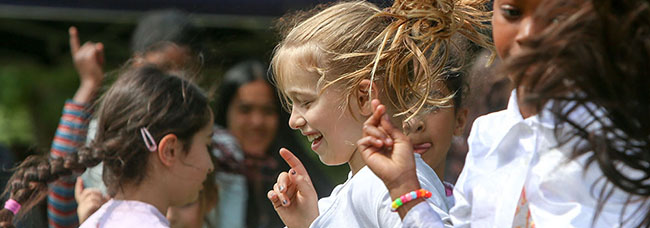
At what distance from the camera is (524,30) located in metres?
1.30

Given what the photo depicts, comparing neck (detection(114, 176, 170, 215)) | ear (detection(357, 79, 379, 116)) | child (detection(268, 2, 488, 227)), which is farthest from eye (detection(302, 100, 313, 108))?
neck (detection(114, 176, 170, 215))

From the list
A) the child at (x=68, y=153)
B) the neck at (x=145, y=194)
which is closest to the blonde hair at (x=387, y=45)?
the neck at (x=145, y=194)

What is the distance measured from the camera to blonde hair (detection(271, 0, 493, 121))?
1.81 m

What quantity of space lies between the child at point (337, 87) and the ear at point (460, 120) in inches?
13.3

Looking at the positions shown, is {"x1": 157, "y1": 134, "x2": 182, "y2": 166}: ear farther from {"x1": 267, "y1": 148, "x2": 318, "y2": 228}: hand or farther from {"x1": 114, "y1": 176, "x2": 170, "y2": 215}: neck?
{"x1": 267, "y1": 148, "x2": 318, "y2": 228}: hand

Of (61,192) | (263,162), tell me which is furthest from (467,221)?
(263,162)

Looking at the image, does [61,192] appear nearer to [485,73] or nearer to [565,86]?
[485,73]

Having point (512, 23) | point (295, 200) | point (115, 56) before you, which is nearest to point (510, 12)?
point (512, 23)

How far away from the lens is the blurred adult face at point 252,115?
13.2ft

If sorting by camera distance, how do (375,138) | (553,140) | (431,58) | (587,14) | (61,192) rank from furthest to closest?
(61,192) < (431,58) < (375,138) < (553,140) < (587,14)

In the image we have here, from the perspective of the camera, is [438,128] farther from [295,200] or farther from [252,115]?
[252,115]

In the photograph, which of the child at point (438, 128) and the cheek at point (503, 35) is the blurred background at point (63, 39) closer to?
the child at point (438, 128)

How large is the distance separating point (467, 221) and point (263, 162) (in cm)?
256

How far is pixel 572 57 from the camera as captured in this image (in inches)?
46.9
